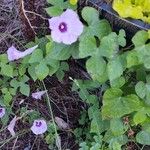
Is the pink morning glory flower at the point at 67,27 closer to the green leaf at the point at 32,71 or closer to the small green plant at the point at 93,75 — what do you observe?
the small green plant at the point at 93,75

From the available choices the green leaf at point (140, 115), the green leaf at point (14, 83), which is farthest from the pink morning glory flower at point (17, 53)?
the green leaf at point (140, 115)

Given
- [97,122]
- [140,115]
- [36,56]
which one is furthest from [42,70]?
[140,115]

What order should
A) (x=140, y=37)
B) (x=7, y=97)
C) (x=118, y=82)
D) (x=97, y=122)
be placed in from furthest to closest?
1. (x=7, y=97)
2. (x=97, y=122)
3. (x=118, y=82)
4. (x=140, y=37)

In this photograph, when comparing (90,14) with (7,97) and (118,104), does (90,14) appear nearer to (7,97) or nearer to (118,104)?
(118,104)

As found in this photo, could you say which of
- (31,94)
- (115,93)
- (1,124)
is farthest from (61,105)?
(115,93)

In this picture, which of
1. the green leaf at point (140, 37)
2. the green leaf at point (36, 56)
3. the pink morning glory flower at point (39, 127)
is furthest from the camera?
the pink morning glory flower at point (39, 127)
